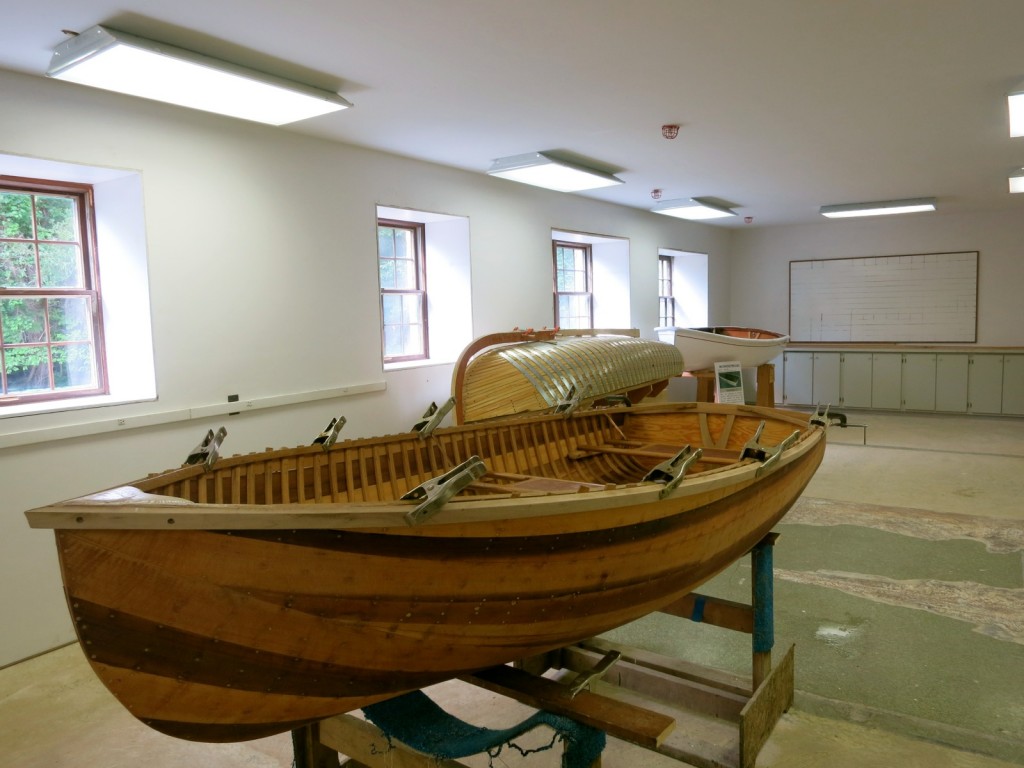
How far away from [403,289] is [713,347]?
3.84 metres

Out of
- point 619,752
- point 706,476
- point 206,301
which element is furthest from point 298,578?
point 206,301

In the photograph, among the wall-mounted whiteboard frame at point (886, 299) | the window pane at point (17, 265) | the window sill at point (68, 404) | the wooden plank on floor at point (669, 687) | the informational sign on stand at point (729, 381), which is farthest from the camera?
the wall-mounted whiteboard frame at point (886, 299)

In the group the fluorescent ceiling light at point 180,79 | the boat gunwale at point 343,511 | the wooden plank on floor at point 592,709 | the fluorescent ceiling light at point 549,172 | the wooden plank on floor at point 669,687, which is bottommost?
the wooden plank on floor at point 669,687

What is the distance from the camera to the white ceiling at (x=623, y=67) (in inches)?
112

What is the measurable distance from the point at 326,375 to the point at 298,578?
3.45 metres

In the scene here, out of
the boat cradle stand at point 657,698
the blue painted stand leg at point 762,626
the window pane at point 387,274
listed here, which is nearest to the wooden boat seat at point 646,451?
the boat cradle stand at point 657,698

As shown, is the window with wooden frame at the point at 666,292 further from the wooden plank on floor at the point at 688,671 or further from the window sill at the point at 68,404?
the wooden plank on floor at the point at 688,671

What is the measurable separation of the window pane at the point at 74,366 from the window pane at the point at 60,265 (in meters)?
0.32

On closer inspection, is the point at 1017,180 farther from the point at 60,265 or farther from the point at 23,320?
the point at 23,320

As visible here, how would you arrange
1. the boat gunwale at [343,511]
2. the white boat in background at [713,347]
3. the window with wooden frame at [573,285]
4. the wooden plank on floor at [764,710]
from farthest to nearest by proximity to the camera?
the window with wooden frame at [573,285] < the white boat in background at [713,347] < the wooden plank on floor at [764,710] < the boat gunwale at [343,511]

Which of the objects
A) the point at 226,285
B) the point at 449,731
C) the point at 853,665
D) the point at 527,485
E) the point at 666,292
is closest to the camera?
the point at 449,731

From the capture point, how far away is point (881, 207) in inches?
328

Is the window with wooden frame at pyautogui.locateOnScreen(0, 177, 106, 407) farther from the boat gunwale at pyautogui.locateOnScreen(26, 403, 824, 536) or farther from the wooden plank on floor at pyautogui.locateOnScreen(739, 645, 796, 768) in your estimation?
the wooden plank on floor at pyautogui.locateOnScreen(739, 645, 796, 768)

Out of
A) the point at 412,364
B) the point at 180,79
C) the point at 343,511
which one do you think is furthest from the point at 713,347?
the point at 343,511
